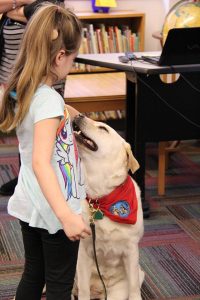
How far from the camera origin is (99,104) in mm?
3619

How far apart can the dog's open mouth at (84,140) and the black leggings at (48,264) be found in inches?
18.6

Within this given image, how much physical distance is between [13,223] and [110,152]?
48.3 inches

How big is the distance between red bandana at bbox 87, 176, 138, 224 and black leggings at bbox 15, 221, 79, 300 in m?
0.40

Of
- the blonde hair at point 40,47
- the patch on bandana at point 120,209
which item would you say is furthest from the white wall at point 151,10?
the blonde hair at point 40,47

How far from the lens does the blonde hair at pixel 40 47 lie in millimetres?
1422

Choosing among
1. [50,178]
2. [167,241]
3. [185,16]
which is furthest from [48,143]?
[185,16]

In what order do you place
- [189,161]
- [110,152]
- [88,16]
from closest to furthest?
[110,152] → [189,161] → [88,16]

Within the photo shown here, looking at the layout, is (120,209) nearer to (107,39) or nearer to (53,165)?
(53,165)

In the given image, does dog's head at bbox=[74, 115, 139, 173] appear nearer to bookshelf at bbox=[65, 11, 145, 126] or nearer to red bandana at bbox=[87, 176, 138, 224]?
red bandana at bbox=[87, 176, 138, 224]

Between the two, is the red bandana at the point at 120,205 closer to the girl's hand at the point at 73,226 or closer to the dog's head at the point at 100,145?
the dog's head at the point at 100,145

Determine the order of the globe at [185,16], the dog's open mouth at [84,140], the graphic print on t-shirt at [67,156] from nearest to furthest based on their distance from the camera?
the graphic print on t-shirt at [67,156]
the dog's open mouth at [84,140]
the globe at [185,16]

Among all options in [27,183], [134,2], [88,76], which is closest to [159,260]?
[27,183]

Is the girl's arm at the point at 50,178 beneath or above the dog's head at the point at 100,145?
above

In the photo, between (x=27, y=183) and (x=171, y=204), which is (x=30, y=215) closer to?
(x=27, y=183)
